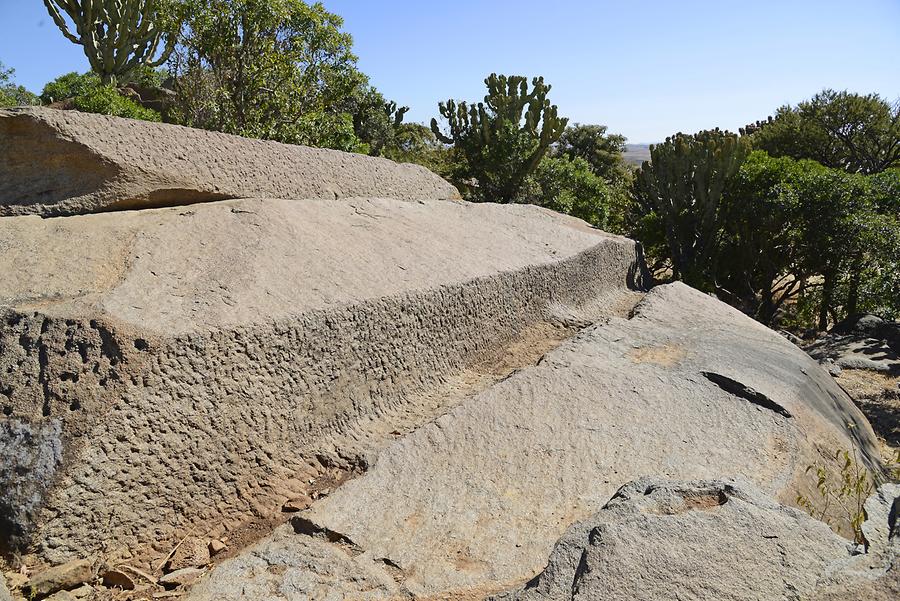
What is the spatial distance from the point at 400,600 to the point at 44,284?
2.06 meters

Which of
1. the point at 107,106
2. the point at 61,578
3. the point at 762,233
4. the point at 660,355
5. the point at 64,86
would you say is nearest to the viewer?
the point at 61,578

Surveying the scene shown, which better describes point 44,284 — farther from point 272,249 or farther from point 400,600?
point 400,600

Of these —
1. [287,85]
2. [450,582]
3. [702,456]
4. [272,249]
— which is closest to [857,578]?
[450,582]

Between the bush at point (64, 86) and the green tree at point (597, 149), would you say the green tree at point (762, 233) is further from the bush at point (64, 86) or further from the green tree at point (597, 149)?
the bush at point (64, 86)

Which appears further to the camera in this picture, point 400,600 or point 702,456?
point 702,456

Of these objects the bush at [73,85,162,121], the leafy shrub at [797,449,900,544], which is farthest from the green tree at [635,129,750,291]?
the bush at [73,85,162,121]

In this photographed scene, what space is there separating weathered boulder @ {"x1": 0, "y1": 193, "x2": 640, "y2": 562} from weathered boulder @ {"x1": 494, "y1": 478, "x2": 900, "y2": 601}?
61.9 inches

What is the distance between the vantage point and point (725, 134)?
33.1 feet

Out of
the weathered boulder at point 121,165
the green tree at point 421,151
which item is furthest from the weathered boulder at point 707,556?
the green tree at point 421,151

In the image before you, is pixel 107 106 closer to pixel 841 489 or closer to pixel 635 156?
pixel 841 489

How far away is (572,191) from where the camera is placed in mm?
12094

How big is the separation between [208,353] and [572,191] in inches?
389

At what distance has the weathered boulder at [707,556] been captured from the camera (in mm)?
1673

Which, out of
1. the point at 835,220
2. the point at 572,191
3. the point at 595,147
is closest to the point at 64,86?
the point at 572,191
